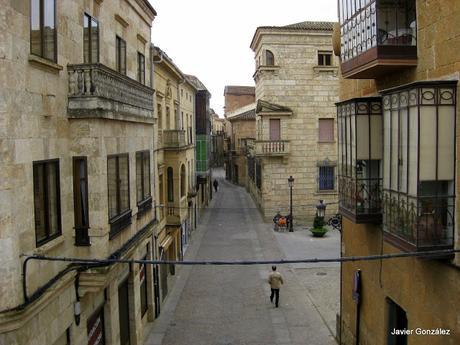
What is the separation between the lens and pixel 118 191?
435 inches

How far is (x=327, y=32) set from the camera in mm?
32344

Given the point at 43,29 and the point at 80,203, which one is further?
the point at 80,203

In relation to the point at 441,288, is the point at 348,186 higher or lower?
higher

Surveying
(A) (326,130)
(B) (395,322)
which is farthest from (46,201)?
(A) (326,130)

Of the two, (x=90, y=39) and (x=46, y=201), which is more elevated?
(x=90, y=39)

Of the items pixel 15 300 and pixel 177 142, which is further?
pixel 177 142

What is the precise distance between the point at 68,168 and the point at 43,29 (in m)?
2.37

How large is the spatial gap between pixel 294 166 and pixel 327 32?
8.62 meters

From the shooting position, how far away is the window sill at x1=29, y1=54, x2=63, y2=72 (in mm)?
7483

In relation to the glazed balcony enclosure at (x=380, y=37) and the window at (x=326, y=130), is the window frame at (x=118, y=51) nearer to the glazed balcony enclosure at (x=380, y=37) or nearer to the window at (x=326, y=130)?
the glazed balcony enclosure at (x=380, y=37)

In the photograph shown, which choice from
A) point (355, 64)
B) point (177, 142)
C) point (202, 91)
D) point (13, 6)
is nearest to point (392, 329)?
point (355, 64)

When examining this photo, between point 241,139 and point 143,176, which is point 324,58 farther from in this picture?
point 241,139

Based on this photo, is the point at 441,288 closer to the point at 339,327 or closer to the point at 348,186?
the point at 348,186

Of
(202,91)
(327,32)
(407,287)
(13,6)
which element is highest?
(327,32)
